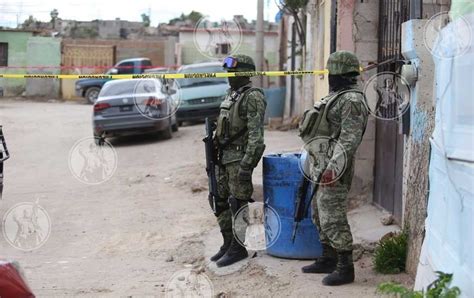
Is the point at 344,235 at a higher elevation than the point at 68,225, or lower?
higher

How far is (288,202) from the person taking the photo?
5.83m

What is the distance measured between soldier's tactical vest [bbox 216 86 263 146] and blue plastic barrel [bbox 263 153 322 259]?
0.31m

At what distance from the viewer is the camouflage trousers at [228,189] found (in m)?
5.90

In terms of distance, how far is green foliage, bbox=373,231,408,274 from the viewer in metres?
5.28

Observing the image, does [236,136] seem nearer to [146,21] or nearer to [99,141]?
[99,141]

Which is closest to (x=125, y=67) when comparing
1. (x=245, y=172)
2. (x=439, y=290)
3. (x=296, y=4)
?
(x=296, y=4)

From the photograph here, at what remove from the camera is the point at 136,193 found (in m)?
10.2

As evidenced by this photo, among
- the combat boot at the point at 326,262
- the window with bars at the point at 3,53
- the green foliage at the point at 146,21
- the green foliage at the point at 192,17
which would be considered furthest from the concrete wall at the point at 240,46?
the combat boot at the point at 326,262

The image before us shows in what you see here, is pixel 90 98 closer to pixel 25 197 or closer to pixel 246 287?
pixel 25 197

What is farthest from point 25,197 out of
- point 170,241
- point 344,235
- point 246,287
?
point 344,235

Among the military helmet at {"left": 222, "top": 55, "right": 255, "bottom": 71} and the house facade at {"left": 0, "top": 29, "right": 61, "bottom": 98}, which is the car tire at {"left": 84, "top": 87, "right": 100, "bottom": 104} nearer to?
the house facade at {"left": 0, "top": 29, "right": 61, "bottom": 98}

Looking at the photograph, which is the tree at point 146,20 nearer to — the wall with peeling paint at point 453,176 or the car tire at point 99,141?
the car tire at point 99,141

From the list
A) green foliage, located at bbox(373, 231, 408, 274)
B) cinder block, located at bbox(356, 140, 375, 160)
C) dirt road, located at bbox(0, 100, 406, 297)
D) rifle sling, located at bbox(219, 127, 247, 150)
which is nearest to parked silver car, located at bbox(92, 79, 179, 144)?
dirt road, located at bbox(0, 100, 406, 297)

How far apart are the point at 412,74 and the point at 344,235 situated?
131 cm
